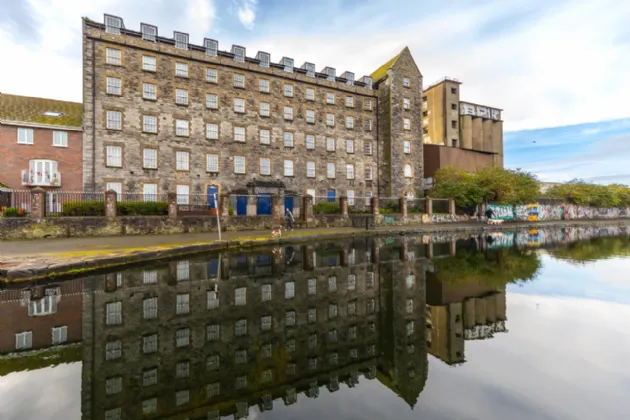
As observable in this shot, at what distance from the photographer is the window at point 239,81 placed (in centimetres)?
2760

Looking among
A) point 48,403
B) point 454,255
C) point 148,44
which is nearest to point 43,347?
point 48,403

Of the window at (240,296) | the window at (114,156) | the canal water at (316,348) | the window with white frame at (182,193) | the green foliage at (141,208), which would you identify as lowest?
the canal water at (316,348)

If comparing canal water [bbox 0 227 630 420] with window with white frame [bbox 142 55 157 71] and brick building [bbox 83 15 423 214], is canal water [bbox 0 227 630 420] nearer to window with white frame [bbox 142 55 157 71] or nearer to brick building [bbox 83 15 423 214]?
brick building [bbox 83 15 423 214]

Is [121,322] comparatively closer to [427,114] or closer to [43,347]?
[43,347]

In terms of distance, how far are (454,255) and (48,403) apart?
12405 millimetres

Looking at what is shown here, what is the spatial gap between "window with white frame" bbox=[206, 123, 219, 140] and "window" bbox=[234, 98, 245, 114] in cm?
250

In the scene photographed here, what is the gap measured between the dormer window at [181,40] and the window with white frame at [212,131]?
6.74m

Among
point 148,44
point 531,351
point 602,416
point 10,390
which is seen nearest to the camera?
point 602,416

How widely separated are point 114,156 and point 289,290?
22.7m

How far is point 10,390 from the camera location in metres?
3.37

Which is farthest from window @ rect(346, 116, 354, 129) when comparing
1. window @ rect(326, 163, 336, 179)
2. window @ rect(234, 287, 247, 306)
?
window @ rect(234, 287, 247, 306)

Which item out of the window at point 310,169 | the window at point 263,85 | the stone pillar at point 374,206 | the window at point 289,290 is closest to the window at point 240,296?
the window at point 289,290

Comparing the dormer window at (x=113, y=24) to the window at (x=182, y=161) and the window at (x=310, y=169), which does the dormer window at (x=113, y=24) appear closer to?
the window at (x=182, y=161)

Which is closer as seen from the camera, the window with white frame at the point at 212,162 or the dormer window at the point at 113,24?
the dormer window at the point at 113,24
